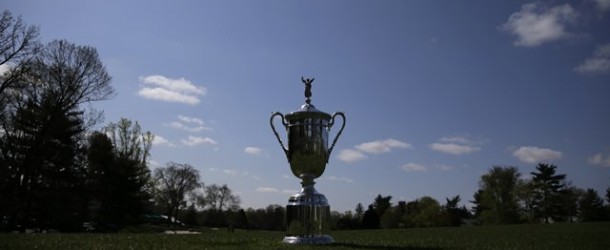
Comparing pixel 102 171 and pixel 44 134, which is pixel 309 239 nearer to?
pixel 44 134

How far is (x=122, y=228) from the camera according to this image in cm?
3944

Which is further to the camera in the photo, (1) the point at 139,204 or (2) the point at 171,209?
(2) the point at 171,209

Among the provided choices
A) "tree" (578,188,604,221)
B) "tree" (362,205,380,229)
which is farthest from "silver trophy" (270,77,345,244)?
"tree" (578,188,604,221)

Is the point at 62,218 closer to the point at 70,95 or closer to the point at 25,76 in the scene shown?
the point at 70,95

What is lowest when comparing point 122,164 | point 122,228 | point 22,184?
point 122,228

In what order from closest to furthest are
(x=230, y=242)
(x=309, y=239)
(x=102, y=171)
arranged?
(x=230, y=242), (x=309, y=239), (x=102, y=171)

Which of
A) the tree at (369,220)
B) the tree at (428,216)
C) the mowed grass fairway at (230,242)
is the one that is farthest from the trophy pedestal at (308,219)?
the tree at (428,216)

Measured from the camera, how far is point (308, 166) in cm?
1020

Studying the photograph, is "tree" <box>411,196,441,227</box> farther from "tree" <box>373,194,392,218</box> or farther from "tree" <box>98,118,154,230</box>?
"tree" <box>98,118,154,230</box>

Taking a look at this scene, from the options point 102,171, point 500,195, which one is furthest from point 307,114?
point 500,195

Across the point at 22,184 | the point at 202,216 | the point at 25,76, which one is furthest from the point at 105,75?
Result: the point at 202,216

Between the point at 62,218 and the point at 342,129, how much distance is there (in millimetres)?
Result: 26501

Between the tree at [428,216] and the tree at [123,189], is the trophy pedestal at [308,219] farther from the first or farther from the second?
the tree at [428,216]

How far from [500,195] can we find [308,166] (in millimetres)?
66214
